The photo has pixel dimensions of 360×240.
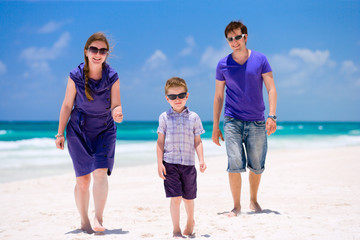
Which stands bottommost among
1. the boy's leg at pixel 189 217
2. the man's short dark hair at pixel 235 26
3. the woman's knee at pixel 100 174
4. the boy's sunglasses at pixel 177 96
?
the boy's leg at pixel 189 217

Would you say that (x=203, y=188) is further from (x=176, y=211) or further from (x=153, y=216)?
(x=176, y=211)

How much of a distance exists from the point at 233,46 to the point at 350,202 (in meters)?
2.70

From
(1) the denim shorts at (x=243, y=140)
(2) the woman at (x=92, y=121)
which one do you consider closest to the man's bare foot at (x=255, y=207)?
(1) the denim shorts at (x=243, y=140)

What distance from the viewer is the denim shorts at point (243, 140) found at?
4.16 metres

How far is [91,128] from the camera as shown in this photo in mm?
3533

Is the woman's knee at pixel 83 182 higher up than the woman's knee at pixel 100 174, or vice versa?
the woman's knee at pixel 100 174

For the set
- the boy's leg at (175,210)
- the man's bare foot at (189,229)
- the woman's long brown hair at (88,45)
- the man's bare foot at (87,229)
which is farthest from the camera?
the man's bare foot at (87,229)

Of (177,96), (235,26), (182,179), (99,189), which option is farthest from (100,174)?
(235,26)

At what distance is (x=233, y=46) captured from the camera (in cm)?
421

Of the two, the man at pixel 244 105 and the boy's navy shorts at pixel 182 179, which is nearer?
the boy's navy shorts at pixel 182 179

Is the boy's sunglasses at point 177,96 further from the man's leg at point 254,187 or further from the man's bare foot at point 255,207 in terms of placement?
the man's bare foot at point 255,207

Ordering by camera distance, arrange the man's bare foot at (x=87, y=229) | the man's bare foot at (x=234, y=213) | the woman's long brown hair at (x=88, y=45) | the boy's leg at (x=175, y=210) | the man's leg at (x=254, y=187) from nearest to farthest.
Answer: the boy's leg at (x=175, y=210)
the woman's long brown hair at (x=88, y=45)
the man's bare foot at (x=87, y=229)
the man's bare foot at (x=234, y=213)
the man's leg at (x=254, y=187)

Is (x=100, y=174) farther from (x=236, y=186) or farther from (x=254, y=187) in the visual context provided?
(x=254, y=187)

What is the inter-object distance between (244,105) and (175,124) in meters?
1.25
